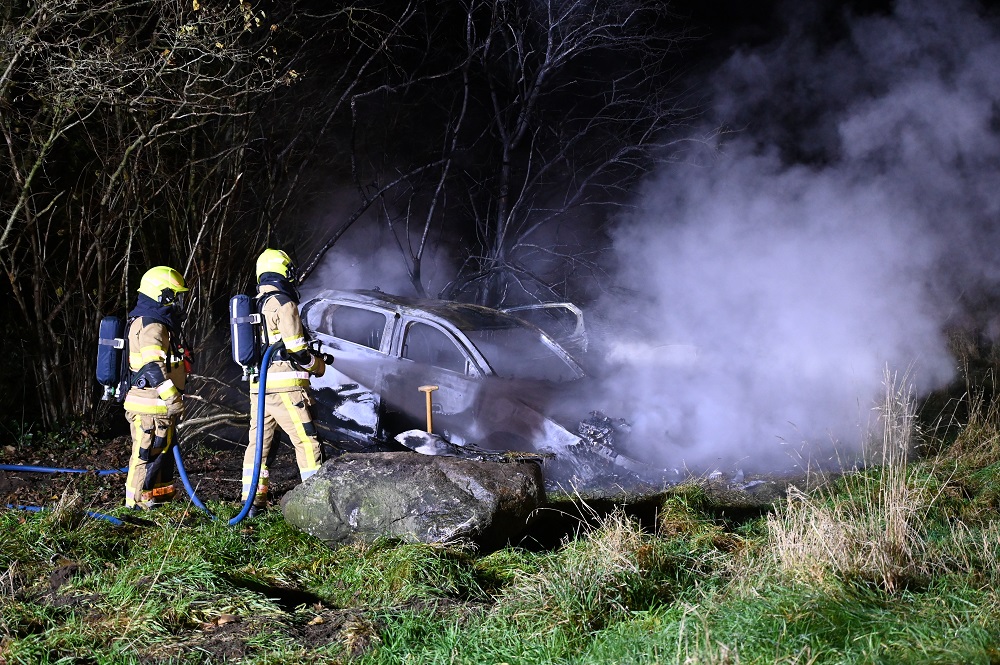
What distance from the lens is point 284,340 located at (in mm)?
5656

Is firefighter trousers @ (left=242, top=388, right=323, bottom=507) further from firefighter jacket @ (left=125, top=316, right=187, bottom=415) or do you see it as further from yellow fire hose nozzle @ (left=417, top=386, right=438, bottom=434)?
yellow fire hose nozzle @ (left=417, top=386, right=438, bottom=434)

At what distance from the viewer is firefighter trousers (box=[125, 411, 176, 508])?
555cm

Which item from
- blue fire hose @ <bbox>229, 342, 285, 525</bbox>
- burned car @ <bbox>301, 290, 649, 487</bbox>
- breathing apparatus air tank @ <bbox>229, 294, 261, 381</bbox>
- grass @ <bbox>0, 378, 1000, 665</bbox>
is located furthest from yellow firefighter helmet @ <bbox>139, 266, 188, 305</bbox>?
burned car @ <bbox>301, 290, 649, 487</bbox>

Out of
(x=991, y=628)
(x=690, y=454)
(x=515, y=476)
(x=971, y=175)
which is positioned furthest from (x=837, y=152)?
(x=991, y=628)

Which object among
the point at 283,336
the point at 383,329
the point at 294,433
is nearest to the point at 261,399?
the point at 294,433

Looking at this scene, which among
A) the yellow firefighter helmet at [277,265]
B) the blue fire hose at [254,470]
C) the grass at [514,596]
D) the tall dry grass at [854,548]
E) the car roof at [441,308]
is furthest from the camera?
the car roof at [441,308]

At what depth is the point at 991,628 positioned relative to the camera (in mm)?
3178

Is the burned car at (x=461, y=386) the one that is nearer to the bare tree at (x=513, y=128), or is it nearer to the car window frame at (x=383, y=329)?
the car window frame at (x=383, y=329)

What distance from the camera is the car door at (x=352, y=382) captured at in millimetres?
7367

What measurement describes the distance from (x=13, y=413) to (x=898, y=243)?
9.38 metres

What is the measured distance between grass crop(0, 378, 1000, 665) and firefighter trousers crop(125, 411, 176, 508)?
787mm

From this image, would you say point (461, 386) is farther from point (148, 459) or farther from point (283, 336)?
point (148, 459)

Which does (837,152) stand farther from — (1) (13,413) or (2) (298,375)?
(1) (13,413)

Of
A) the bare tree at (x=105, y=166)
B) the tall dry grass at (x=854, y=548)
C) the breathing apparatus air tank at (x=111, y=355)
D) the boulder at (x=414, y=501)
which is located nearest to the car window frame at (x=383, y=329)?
the bare tree at (x=105, y=166)
